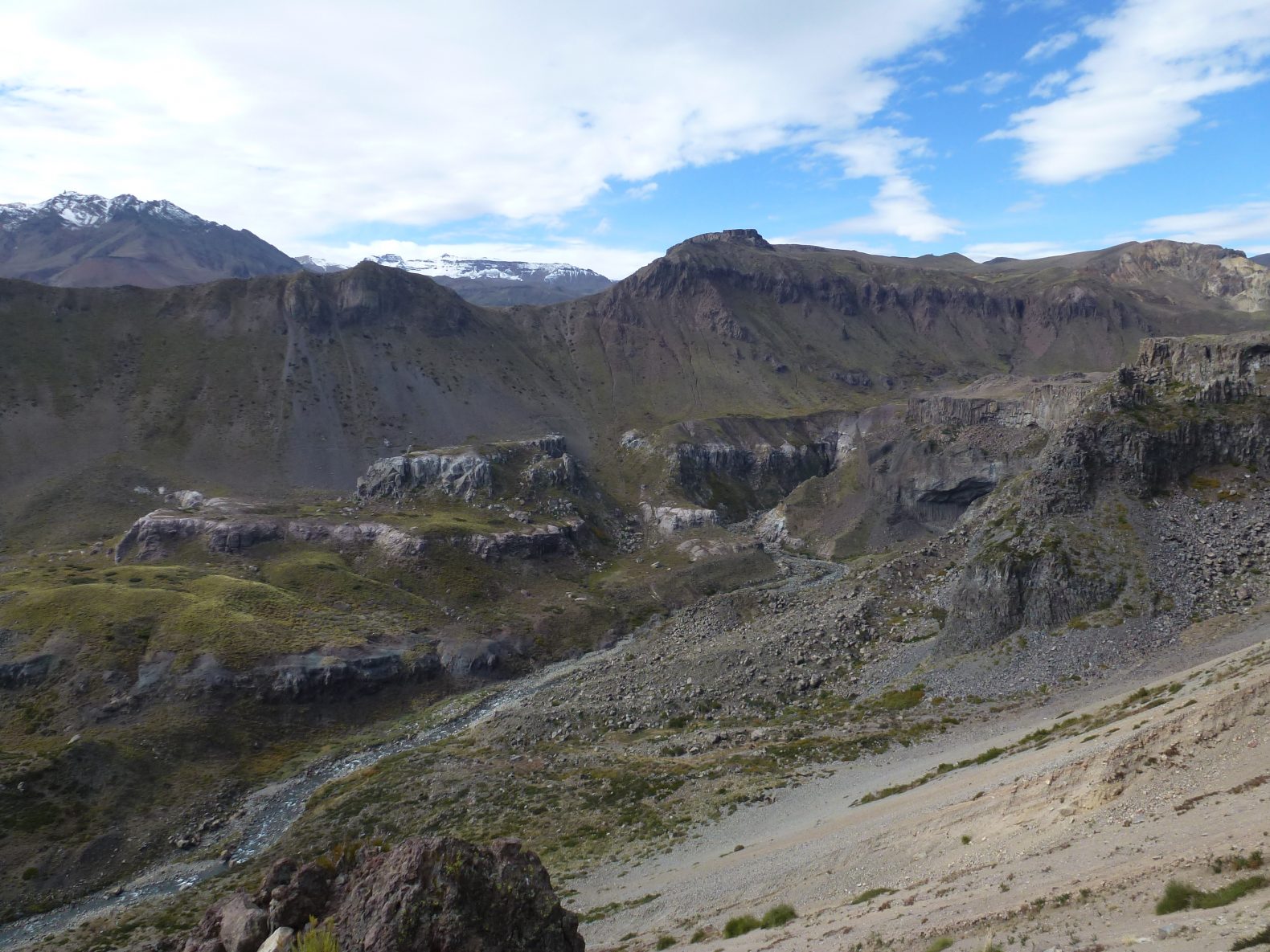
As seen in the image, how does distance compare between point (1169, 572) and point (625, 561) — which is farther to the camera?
point (625, 561)

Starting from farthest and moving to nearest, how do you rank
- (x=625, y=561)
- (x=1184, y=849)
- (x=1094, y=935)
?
(x=625, y=561)
(x=1184, y=849)
(x=1094, y=935)

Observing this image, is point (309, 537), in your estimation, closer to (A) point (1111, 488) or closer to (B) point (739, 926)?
(B) point (739, 926)

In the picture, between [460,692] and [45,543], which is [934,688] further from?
[45,543]

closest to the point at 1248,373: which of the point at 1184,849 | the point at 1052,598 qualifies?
the point at 1052,598

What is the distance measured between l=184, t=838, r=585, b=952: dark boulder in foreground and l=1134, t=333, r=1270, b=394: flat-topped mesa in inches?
3263

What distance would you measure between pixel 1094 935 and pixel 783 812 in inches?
1187

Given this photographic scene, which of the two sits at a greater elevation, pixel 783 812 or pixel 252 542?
pixel 252 542

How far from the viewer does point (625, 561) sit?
5276 inches

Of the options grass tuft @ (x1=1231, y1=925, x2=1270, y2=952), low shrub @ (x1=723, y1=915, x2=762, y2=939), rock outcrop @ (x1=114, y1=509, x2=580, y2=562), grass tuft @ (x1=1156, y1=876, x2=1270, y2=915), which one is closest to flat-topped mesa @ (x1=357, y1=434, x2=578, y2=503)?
rock outcrop @ (x1=114, y1=509, x2=580, y2=562)

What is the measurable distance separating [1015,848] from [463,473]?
129 meters

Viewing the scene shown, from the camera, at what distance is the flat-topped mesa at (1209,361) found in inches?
2908

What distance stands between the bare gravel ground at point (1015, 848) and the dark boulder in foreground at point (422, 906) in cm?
813

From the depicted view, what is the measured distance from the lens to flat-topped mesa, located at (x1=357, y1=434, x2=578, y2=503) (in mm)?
143125

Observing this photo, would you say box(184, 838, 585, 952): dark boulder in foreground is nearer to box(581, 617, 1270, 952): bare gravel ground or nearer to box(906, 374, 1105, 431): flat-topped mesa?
box(581, 617, 1270, 952): bare gravel ground
